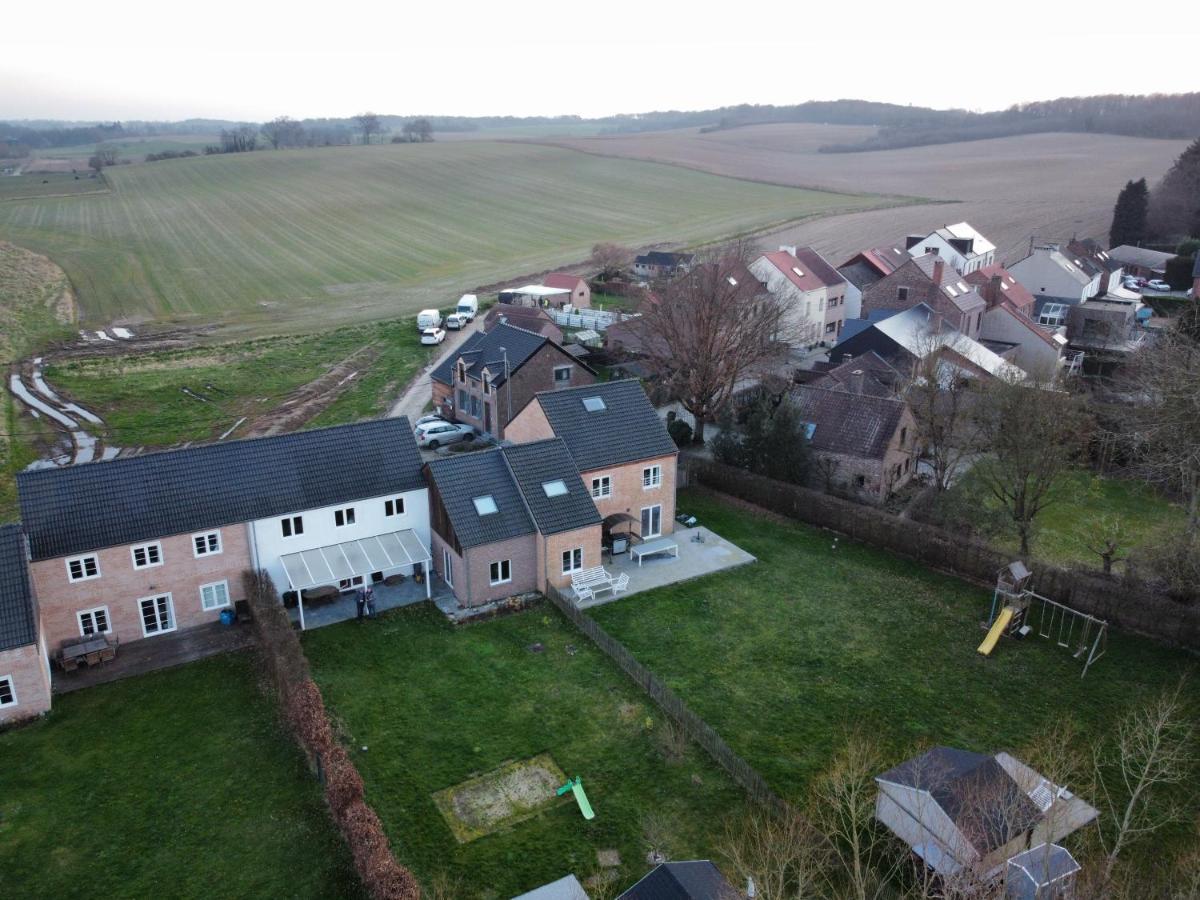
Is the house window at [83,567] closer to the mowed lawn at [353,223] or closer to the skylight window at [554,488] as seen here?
the skylight window at [554,488]

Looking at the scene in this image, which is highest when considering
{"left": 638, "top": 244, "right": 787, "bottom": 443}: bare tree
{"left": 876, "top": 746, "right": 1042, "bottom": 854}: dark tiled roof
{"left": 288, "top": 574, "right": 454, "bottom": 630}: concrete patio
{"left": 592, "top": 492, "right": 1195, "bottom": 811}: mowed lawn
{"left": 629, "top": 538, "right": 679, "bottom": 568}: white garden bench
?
{"left": 638, "top": 244, "right": 787, "bottom": 443}: bare tree

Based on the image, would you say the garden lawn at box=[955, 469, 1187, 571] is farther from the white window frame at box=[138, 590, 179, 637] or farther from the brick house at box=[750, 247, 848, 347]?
the white window frame at box=[138, 590, 179, 637]

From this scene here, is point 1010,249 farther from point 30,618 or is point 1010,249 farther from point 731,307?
point 30,618

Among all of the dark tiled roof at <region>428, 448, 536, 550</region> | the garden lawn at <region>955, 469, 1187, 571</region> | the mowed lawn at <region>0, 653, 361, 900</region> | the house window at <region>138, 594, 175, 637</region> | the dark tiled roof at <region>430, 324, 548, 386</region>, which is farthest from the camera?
the dark tiled roof at <region>430, 324, 548, 386</region>

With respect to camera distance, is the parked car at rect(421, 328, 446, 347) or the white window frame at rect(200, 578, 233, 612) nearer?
the white window frame at rect(200, 578, 233, 612)

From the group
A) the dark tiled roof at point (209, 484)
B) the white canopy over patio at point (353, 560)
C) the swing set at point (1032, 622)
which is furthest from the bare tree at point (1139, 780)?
the dark tiled roof at point (209, 484)

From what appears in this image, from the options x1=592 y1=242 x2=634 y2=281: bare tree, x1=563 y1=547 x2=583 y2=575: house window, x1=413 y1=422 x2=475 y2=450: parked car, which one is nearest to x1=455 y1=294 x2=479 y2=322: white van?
x1=592 y1=242 x2=634 y2=281: bare tree
